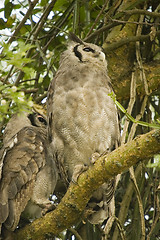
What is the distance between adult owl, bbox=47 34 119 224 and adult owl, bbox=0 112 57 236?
0.11 m

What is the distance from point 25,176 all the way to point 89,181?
27.8 inches

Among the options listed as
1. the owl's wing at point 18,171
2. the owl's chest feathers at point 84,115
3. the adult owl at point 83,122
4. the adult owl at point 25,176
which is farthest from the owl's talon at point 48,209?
the owl's chest feathers at point 84,115

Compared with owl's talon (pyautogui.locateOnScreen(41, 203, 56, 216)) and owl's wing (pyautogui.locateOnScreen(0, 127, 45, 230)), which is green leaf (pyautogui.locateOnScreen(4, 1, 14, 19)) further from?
owl's talon (pyautogui.locateOnScreen(41, 203, 56, 216))

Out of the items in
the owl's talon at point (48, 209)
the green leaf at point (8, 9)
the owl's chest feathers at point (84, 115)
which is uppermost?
the green leaf at point (8, 9)

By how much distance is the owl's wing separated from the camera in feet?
7.68

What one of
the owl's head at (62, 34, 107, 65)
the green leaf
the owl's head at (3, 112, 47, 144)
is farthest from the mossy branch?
the green leaf

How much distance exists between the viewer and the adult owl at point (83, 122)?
8.33ft

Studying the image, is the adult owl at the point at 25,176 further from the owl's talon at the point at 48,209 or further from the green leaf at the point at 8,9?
the green leaf at the point at 8,9

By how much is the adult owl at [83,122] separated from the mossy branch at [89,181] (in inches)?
16.2

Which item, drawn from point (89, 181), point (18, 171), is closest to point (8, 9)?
point (18, 171)

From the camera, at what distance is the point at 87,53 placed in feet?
9.44

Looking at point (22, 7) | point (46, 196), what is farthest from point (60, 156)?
point (22, 7)

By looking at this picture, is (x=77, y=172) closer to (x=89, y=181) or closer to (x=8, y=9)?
(x=89, y=181)

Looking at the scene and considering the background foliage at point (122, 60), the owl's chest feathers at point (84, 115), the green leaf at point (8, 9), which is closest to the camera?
the owl's chest feathers at point (84, 115)
